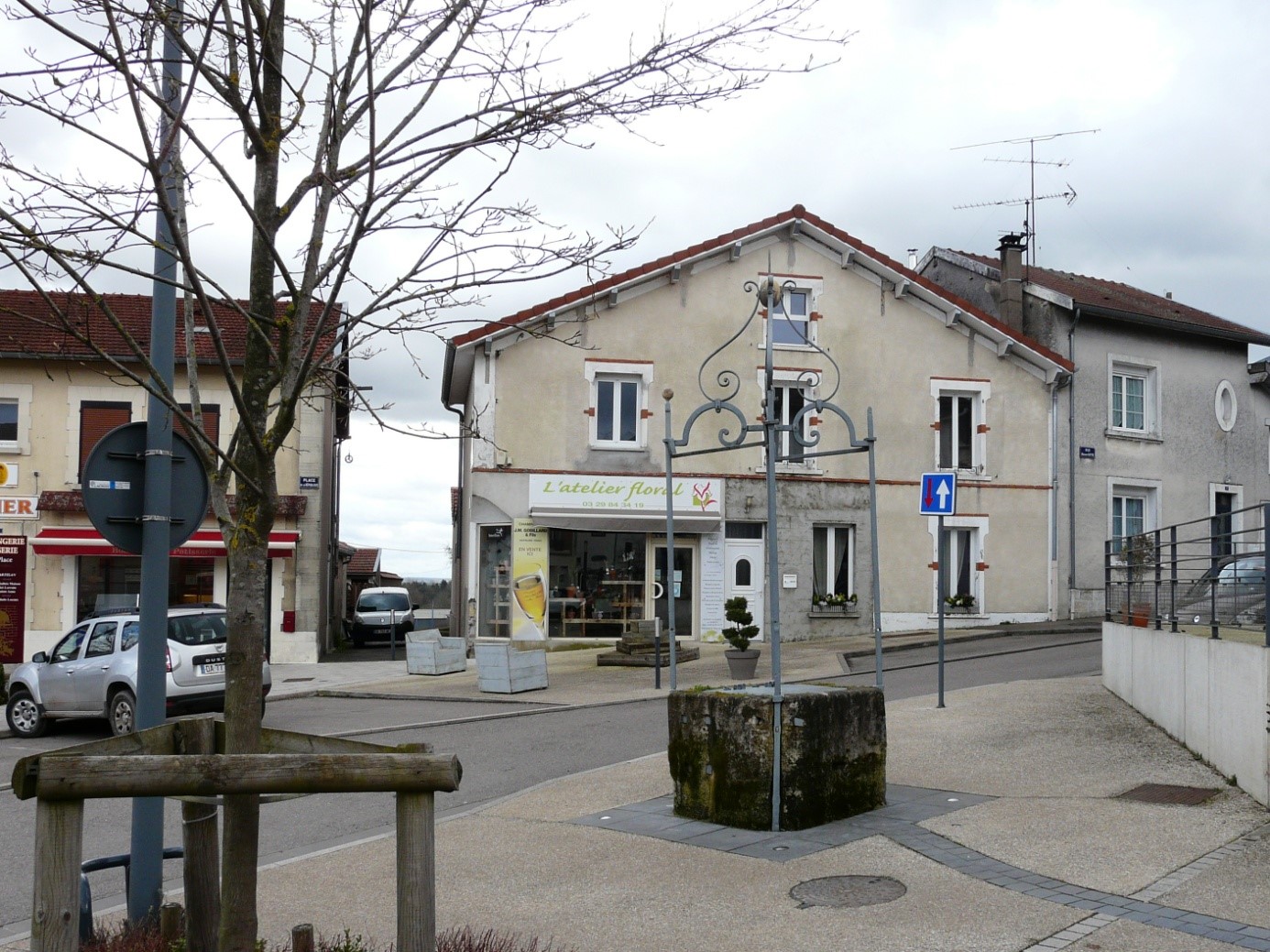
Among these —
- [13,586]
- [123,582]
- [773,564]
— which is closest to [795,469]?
[123,582]

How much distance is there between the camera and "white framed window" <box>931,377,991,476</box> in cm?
2791

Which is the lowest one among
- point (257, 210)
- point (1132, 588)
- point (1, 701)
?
point (1, 701)

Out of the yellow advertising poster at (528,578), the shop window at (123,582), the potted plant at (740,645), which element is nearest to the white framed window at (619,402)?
the yellow advertising poster at (528,578)

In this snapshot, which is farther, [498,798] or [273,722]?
[273,722]

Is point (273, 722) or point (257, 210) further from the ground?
point (257, 210)

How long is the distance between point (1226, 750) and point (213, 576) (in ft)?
70.6

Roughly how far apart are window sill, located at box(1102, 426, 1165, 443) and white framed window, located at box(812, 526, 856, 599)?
655cm

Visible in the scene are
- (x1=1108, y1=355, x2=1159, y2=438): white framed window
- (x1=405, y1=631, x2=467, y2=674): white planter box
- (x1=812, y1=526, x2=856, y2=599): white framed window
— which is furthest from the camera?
(x1=1108, y1=355, x2=1159, y2=438): white framed window

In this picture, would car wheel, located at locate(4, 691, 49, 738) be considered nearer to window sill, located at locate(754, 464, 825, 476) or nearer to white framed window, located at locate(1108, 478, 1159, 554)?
window sill, located at locate(754, 464, 825, 476)

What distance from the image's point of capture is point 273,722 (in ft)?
52.2

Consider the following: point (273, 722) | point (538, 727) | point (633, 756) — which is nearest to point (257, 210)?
point (633, 756)

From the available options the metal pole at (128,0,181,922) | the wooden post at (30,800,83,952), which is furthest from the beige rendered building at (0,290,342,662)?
the wooden post at (30,800,83,952)

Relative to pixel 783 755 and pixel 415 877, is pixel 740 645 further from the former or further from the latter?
pixel 415 877

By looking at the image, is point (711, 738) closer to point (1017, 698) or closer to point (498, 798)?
point (498, 798)
